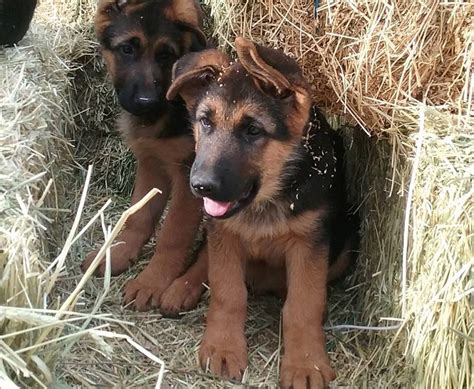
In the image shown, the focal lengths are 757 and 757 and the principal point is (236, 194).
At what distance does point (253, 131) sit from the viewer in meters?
3.53

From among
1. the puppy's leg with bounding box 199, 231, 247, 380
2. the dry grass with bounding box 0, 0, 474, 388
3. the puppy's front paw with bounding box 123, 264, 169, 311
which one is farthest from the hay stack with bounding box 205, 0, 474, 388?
the puppy's front paw with bounding box 123, 264, 169, 311

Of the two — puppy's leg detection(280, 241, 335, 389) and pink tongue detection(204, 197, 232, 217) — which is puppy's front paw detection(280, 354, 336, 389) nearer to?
puppy's leg detection(280, 241, 335, 389)

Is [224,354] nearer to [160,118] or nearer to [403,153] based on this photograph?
[403,153]

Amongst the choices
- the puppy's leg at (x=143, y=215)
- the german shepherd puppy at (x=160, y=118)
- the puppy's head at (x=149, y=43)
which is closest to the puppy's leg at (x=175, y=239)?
the german shepherd puppy at (x=160, y=118)

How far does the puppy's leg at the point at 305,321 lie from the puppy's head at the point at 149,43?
48.2 inches

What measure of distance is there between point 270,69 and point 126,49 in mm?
1397

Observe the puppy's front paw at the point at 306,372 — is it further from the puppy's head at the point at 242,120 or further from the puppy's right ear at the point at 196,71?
the puppy's right ear at the point at 196,71

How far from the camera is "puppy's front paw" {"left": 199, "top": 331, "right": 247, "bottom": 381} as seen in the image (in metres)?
3.60

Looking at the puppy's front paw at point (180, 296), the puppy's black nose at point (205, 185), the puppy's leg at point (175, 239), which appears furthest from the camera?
the puppy's leg at point (175, 239)

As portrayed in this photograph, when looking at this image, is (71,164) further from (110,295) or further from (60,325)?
(60,325)

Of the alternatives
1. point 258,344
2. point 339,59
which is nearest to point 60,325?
point 258,344

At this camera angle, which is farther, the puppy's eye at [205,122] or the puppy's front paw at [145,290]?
the puppy's front paw at [145,290]

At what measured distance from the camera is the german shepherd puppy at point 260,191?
3418 millimetres

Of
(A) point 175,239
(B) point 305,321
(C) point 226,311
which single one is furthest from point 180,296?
(B) point 305,321
